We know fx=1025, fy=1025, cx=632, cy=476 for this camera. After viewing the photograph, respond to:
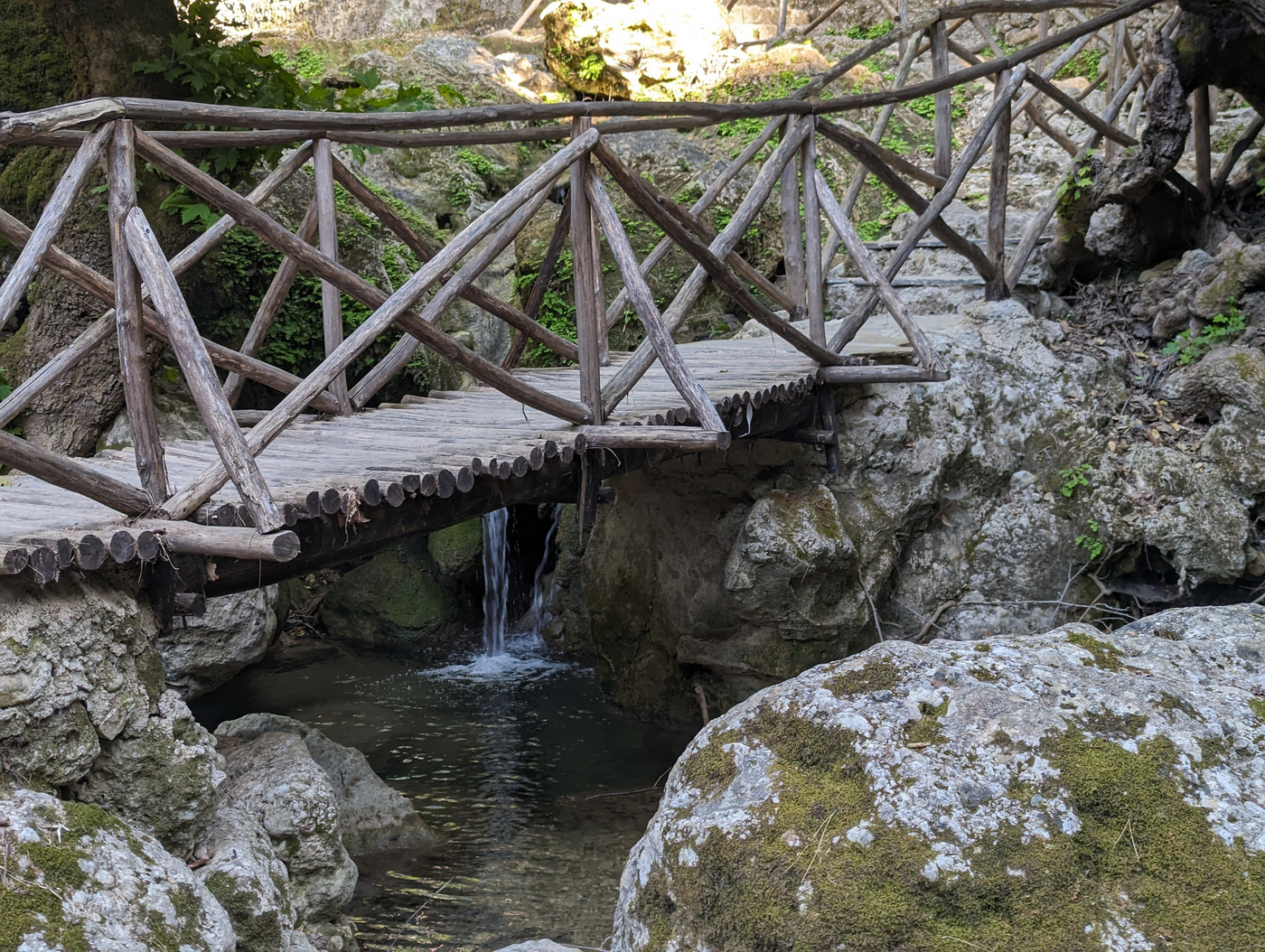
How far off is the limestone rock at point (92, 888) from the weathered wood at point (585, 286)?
8.36ft

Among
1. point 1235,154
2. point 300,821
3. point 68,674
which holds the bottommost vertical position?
point 300,821

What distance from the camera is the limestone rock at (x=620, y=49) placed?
43.4ft

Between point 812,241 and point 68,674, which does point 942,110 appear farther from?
point 68,674

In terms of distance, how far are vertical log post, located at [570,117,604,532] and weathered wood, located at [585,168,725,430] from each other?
0.20 feet

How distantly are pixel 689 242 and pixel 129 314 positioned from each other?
2654 millimetres

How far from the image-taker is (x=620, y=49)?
1325 cm

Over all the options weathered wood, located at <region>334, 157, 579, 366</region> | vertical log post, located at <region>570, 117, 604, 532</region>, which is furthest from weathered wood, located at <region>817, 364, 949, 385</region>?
vertical log post, located at <region>570, 117, 604, 532</region>

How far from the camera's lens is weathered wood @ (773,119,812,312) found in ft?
20.2

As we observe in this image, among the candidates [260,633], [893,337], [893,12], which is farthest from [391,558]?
[893,12]

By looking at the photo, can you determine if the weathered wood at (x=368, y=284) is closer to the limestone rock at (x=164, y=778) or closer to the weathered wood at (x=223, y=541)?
the weathered wood at (x=223, y=541)

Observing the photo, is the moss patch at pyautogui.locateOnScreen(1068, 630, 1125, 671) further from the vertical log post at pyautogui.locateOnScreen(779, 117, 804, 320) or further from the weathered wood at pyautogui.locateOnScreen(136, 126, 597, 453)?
the vertical log post at pyautogui.locateOnScreen(779, 117, 804, 320)

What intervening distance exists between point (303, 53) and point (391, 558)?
29.9 ft

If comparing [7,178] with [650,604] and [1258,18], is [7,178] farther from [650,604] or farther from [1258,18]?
[1258,18]

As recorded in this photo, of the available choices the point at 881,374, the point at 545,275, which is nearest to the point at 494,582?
the point at 545,275
